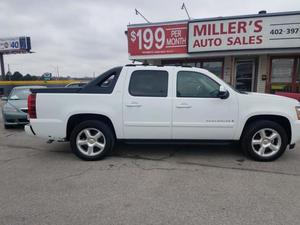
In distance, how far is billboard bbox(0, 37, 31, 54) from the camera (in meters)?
35.0

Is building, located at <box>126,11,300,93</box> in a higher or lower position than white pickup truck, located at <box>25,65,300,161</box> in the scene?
higher

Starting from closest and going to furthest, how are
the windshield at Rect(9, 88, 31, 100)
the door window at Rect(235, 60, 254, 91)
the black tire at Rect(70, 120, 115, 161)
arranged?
the black tire at Rect(70, 120, 115, 161) → the windshield at Rect(9, 88, 31, 100) → the door window at Rect(235, 60, 254, 91)

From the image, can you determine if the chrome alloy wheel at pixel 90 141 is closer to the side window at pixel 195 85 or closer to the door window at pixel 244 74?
the side window at pixel 195 85

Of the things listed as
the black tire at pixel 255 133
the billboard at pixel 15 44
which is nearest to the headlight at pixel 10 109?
the black tire at pixel 255 133

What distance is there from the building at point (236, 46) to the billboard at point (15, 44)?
103 feet

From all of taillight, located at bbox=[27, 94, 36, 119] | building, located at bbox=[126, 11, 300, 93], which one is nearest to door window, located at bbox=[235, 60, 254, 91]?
building, located at bbox=[126, 11, 300, 93]

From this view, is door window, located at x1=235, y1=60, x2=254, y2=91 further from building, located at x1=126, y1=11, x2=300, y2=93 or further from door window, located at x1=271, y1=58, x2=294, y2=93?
door window, located at x1=271, y1=58, x2=294, y2=93

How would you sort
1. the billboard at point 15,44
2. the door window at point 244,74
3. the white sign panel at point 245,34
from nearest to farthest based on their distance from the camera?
the white sign panel at point 245,34
the door window at point 244,74
the billboard at point 15,44

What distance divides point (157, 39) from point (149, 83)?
722 centimetres

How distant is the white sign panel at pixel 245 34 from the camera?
904 centimetres

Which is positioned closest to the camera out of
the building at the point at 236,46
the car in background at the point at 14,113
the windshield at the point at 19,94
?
the car in background at the point at 14,113

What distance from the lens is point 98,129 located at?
4328mm

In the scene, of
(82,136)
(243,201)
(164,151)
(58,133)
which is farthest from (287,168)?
(58,133)

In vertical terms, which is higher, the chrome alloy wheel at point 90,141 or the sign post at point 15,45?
the sign post at point 15,45
